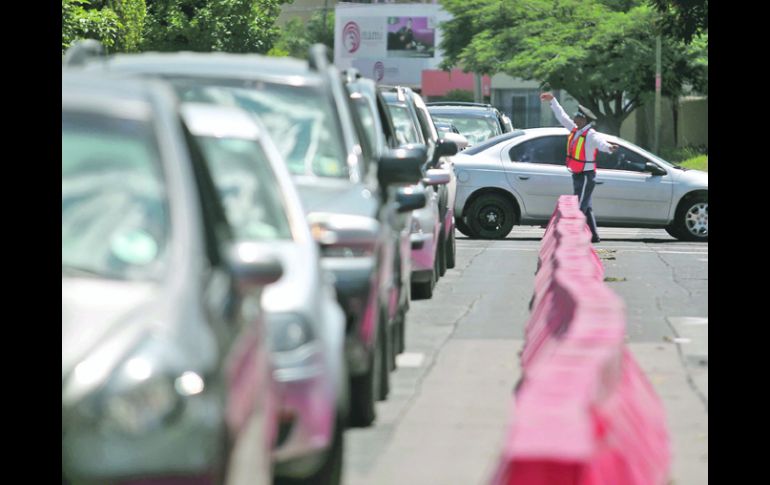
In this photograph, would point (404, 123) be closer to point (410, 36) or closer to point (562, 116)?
point (562, 116)

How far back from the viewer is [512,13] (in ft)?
207

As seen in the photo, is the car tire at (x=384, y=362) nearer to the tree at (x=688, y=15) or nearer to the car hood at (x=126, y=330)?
the car hood at (x=126, y=330)

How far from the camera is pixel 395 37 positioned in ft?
328

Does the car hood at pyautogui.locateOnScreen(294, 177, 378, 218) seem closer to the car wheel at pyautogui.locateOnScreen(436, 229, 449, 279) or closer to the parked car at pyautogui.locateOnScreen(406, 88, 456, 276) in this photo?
the parked car at pyautogui.locateOnScreen(406, 88, 456, 276)

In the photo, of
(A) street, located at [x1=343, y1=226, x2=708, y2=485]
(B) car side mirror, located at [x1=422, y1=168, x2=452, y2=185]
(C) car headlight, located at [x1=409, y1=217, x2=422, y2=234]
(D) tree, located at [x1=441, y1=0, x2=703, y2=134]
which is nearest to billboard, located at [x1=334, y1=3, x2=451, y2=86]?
(D) tree, located at [x1=441, y1=0, x2=703, y2=134]

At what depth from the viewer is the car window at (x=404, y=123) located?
A: 54.5 feet

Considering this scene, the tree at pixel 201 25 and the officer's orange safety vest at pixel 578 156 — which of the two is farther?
the tree at pixel 201 25

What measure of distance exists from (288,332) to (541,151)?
56.2ft

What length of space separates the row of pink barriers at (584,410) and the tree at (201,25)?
55.4 m

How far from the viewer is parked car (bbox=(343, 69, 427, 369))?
34.4 feet

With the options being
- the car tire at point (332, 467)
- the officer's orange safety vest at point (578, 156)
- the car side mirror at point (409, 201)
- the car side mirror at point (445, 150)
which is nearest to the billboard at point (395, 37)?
the officer's orange safety vest at point (578, 156)

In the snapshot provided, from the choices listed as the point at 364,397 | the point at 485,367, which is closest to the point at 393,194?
the point at 485,367
